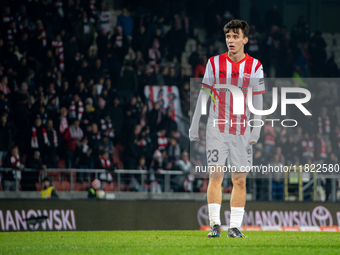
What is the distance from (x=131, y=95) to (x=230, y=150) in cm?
965

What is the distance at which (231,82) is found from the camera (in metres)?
6.50

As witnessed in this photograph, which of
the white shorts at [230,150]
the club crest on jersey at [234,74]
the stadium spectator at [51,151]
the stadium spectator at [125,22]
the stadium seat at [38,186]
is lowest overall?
the stadium seat at [38,186]

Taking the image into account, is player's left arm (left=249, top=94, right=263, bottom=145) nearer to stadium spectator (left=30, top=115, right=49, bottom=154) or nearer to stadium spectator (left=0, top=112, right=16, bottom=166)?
stadium spectator (left=0, top=112, right=16, bottom=166)

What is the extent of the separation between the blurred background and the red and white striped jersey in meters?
6.60

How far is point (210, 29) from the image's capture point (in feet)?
61.6

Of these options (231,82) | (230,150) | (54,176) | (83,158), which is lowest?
(54,176)

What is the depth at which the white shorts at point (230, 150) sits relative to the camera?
6414 millimetres

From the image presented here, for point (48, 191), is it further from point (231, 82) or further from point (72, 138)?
point (231, 82)

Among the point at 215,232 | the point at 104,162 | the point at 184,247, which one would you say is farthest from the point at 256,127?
the point at 104,162

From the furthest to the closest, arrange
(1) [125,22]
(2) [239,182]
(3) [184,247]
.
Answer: (1) [125,22] → (2) [239,182] → (3) [184,247]

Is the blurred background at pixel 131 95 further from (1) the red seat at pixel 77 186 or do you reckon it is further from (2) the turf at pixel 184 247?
(2) the turf at pixel 184 247

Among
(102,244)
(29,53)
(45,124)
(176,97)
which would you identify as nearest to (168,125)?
(176,97)

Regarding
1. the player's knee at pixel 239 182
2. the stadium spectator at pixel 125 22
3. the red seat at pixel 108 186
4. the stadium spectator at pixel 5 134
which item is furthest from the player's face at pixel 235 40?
the stadium spectator at pixel 125 22

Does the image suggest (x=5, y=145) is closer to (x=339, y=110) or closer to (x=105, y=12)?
(x=105, y=12)
